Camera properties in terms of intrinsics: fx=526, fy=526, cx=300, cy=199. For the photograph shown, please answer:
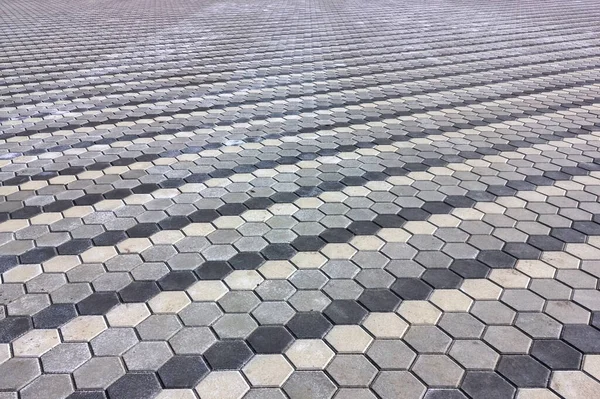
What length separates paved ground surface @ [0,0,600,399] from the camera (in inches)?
103

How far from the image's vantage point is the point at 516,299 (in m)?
3.09

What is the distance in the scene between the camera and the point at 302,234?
12.5 ft

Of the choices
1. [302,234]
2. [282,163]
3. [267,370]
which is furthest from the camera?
[282,163]

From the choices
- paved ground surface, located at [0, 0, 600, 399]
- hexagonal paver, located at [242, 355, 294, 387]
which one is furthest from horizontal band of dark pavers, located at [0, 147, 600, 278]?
hexagonal paver, located at [242, 355, 294, 387]

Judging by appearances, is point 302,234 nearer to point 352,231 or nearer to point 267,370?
point 352,231

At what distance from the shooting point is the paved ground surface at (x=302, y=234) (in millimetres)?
2617

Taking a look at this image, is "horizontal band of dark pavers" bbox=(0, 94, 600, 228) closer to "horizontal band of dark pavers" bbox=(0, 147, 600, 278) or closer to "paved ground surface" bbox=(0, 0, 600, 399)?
"paved ground surface" bbox=(0, 0, 600, 399)

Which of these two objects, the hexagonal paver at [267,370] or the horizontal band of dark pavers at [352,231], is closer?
the hexagonal paver at [267,370]

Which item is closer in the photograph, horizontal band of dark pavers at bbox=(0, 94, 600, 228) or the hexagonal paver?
the hexagonal paver


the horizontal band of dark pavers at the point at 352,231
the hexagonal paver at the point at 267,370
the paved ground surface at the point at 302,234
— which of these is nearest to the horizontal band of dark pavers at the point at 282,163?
the paved ground surface at the point at 302,234

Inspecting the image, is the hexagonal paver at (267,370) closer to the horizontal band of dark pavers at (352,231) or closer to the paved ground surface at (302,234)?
the paved ground surface at (302,234)

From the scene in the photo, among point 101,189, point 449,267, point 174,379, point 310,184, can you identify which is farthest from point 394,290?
point 101,189

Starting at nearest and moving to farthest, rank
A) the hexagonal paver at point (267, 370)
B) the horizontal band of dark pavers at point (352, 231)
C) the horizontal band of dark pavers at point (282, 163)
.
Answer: the hexagonal paver at point (267, 370) < the horizontal band of dark pavers at point (352, 231) < the horizontal band of dark pavers at point (282, 163)

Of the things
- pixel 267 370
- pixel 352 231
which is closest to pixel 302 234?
pixel 352 231
